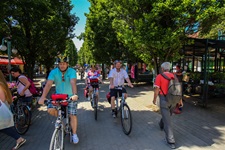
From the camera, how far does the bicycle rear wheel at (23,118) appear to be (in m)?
4.77

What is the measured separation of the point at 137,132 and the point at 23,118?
2.95 meters

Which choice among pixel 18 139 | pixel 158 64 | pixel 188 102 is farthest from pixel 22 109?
pixel 188 102

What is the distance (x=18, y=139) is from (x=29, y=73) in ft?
30.5

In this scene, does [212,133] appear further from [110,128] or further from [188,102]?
[188,102]

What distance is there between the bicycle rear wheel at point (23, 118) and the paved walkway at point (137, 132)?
183 mm

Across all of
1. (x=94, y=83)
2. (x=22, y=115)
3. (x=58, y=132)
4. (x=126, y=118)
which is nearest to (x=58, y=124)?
(x=58, y=132)

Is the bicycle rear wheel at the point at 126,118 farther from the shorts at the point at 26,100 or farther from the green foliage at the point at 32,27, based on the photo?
the green foliage at the point at 32,27

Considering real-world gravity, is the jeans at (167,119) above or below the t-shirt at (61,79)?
below

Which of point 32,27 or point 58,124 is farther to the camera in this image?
point 32,27

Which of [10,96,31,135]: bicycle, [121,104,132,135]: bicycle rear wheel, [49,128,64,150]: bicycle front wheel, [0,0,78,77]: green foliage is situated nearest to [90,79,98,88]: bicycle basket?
[121,104,132,135]: bicycle rear wheel

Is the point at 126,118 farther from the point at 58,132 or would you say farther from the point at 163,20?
the point at 163,20

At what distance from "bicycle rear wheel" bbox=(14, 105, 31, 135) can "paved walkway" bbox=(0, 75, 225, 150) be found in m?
0.18

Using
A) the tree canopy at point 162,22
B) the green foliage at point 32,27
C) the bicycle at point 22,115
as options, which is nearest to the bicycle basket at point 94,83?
the tree canopy at point 162,22

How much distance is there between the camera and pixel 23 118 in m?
4.85
